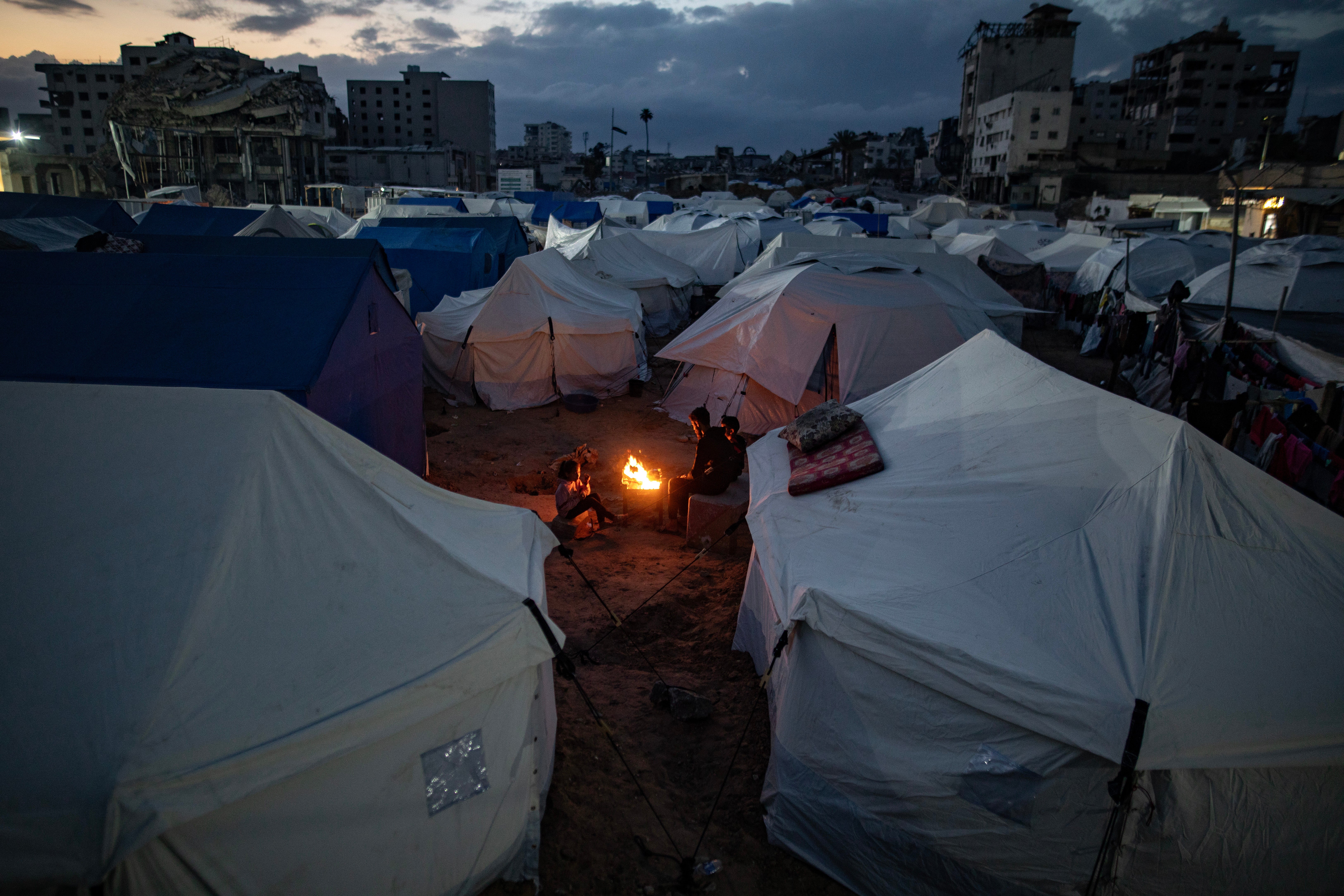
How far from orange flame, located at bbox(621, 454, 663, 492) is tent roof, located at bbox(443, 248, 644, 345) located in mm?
4676

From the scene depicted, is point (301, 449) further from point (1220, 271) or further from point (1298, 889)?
point (1220, 271)

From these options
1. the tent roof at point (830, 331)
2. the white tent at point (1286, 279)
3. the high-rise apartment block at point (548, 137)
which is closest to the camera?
the tent roof at point (830, 331)

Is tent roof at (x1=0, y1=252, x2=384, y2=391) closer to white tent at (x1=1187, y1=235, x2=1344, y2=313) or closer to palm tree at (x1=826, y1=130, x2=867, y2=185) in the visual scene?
white tent at (x1=1187, y1=235, x2=1344, y2=313)

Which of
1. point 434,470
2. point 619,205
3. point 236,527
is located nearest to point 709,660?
point 236,527

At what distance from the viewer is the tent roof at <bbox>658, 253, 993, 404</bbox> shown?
37.9 feet

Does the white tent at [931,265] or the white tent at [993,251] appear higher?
the white tent at [993,251]

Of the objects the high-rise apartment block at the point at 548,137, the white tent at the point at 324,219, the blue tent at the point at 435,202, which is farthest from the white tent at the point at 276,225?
the high-rise apartment block at the point at 548,137

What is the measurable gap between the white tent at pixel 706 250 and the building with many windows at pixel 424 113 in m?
68.7

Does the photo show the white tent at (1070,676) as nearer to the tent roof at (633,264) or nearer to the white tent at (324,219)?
the tent roof at (633,264)

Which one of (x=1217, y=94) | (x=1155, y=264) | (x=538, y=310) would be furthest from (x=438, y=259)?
(x=1217, y=94)

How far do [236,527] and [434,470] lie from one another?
725 centimetres

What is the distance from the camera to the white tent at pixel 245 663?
114 inches

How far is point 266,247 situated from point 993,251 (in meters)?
21.7

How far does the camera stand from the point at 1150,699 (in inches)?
140
